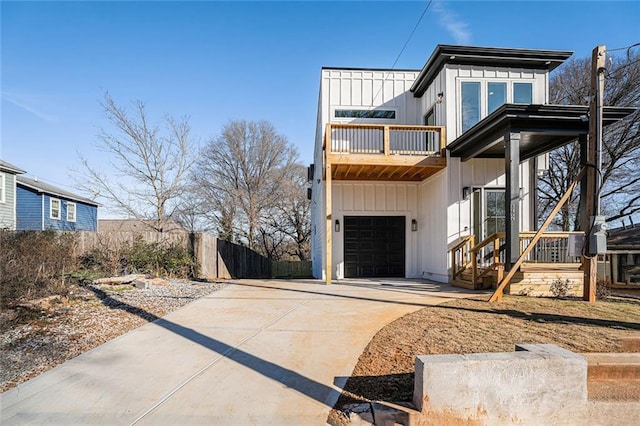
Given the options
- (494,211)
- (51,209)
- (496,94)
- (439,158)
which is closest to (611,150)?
(496,94)

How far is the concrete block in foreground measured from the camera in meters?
2.70

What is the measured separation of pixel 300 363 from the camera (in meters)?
3.75

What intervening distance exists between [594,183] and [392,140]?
17.0 feet

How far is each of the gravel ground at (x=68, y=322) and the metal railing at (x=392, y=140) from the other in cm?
573

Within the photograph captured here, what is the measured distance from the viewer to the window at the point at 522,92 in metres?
10.2

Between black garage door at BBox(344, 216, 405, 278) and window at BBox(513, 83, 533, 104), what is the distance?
4892 mm

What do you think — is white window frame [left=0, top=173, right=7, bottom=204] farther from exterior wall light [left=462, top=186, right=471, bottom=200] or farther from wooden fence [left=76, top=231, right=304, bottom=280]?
exterior wall light [left=462, top=186, right=471, bottom=200]

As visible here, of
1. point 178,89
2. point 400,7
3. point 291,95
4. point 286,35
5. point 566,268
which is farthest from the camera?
point 291,95

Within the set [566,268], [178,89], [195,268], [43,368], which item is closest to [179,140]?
[178,89]

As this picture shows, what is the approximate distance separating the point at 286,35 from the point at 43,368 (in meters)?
10.0

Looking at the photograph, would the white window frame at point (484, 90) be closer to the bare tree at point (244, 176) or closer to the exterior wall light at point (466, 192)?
the exterior wall light at point (466, 192)

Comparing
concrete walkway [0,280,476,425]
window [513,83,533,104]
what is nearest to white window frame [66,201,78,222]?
concrete walkway [0,280,476,425]

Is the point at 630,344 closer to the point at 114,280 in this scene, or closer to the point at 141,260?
the point at 114,280

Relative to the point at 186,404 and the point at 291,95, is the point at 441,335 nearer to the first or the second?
the point at 186,404
